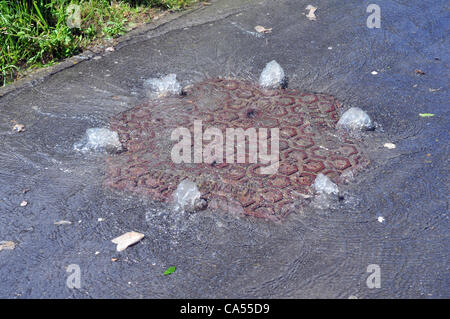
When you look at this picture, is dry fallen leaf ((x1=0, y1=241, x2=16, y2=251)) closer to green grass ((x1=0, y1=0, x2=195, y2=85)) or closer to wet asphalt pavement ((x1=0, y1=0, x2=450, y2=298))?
wet asphalt pavement ((x1=0, y1=0, x2=450, y2=298))

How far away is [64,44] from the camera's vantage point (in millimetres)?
4598

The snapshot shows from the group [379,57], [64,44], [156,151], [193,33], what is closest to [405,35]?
[379,57]

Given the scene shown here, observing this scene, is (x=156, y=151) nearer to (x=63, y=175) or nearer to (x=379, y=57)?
(x=63, y=175)

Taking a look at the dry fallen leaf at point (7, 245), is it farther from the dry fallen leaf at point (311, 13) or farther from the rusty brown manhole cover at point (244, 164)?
the dry fallen leaf at point (311, 13)

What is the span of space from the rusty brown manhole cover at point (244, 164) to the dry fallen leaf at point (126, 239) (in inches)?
12.9

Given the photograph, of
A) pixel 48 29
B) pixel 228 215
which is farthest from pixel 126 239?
pixel 48 29

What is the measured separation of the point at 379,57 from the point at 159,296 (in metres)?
3.29

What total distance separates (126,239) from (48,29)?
8.96 ft

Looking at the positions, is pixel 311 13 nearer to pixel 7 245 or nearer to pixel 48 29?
pixel 48 29

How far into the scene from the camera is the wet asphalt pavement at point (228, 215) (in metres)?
2.57

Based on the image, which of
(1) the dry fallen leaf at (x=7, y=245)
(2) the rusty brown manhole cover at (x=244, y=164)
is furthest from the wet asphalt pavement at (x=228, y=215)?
(2) the rusty brown manhole cover at (x=244, y=164)

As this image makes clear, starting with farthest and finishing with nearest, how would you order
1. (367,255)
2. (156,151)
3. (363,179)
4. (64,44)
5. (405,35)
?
(405,35) → (64,44) → (156,151) → (363,179) → (367,255)

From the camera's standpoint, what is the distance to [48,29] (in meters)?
4.65

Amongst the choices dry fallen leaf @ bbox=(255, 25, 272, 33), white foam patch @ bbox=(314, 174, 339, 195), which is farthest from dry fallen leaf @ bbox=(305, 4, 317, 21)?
white foam patch @ bbox=(314, 174, 339, 195)
